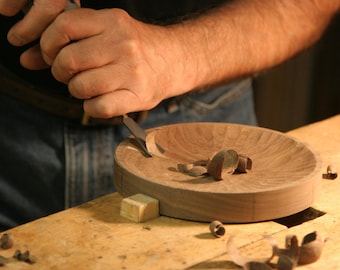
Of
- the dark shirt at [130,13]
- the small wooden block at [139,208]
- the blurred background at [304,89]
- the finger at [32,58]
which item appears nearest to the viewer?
the small wooden block at [139,208]

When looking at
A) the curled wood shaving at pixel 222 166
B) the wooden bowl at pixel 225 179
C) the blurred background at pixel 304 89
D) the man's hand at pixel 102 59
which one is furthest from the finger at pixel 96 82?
the blurred background at pixel 304 89

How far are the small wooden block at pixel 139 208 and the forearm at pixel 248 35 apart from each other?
20.5 inches

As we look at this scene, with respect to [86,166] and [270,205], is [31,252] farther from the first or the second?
[86,166]

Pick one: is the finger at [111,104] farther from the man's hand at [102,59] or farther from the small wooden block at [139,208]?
the small wooden block at [139,208]

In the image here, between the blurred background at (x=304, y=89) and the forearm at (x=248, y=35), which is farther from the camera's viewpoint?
the blurred background at (x=304, y=89)

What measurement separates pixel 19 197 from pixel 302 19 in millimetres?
880

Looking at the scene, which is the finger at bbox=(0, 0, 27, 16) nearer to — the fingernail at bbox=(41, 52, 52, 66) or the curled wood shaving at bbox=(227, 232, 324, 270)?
the fingernail at bbox=(41, 52, 52, 66)

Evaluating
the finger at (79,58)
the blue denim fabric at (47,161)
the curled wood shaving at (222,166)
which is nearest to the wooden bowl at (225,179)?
the curled wood shaving at (222,166)

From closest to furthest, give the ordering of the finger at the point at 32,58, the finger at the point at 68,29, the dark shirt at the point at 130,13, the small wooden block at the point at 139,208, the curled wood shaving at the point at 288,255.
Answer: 1. the curled wood shaving at the point at 288,255
2. the small wooden block at the point at 139,208
3. the finger at the point at 68,29
4. the finger at the point at 32,58
5. the dark shirt at the point at 130,13

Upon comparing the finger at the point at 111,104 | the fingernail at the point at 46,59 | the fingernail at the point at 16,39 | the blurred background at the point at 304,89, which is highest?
the fingernail at the point at 16,39

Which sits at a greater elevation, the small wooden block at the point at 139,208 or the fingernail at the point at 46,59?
the fingernail at the point at 46,59

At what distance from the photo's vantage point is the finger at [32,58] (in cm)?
156

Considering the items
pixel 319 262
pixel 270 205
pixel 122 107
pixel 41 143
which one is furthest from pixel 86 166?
pixel 319 262

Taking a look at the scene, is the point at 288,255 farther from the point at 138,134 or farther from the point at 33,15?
the point at 33,15
